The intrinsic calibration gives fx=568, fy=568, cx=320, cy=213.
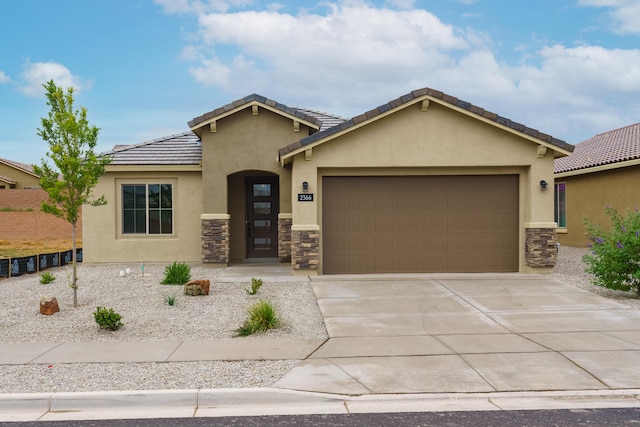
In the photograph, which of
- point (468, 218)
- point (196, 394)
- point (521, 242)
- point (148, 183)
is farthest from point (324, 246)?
point (196, 394)

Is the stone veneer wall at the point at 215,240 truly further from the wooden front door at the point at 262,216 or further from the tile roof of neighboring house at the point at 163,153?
the tile roof of neighboring house at the point at 163,153

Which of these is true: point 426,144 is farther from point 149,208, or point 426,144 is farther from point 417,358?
point 149,208

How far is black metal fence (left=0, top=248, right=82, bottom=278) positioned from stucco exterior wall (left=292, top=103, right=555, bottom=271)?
822 centimetres

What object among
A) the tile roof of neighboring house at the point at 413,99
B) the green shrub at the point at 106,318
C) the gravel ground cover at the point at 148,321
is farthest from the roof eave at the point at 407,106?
the green shrub at the point at 106,318

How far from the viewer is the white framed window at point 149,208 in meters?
17.0

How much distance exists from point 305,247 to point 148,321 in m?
5.15

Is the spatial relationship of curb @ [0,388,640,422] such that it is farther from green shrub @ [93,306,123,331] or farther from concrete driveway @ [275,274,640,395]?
green shrub @ [93,306,123,331]

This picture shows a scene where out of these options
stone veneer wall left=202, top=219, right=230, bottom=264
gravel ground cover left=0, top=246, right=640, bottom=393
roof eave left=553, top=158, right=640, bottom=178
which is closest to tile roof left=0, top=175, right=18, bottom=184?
gravel ground cover left=0, top=246, right=640, bottom=393

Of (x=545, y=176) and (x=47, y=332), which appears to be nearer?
(x=47, y=332)

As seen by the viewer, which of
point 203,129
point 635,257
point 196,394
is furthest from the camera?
point 203,129

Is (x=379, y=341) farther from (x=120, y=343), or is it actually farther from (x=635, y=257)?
(x=635, y=257)

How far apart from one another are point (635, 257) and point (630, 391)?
18.9 ft

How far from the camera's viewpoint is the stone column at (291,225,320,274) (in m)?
13.8

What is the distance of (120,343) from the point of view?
26.6 ft
